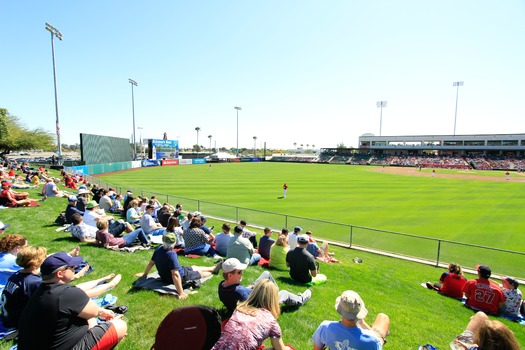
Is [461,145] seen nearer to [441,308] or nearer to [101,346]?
[441,308]

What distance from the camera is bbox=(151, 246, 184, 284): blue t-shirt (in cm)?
534

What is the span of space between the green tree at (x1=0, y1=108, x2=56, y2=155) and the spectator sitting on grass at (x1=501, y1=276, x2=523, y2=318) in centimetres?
6011

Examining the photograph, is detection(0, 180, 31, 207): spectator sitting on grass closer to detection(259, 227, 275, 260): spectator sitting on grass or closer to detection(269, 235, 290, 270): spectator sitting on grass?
detection(259, 227, 275, 260): spectator sitting on grass

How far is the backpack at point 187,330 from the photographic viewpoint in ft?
10.3

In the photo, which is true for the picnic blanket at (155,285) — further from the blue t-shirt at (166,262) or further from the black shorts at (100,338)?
the black shorts at (100,338)

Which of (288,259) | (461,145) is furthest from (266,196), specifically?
(461,145)

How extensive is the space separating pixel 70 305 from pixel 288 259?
15.3 ft

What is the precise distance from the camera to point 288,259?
689 centimetres

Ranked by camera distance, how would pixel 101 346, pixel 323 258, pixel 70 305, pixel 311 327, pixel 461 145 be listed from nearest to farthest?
pixel 70 305 → pixel 101 346 → pixel 311 327 → pixel 323 258 → pixel 461 145

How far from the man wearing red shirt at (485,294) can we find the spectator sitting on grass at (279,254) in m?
4.71

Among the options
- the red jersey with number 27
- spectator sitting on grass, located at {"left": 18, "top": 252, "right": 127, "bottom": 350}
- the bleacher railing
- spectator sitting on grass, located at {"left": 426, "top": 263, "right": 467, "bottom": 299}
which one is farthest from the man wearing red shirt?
spectator sitting on grass, located at {"left": 18, "top": 252, "right": 127, "bottom": 350}

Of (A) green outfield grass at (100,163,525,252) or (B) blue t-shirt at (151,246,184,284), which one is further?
(A) green outfield grass at (100,163,525,252)

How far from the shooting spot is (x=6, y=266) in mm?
4816

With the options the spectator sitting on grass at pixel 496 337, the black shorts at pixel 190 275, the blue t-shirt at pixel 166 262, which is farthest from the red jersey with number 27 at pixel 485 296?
the blue t-shirt at pixel 166 262
